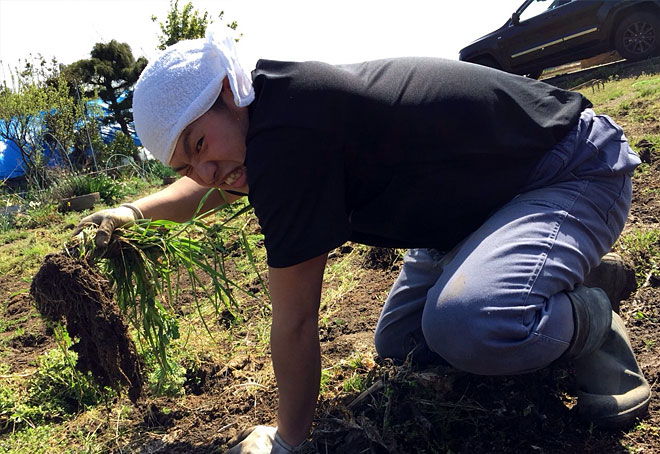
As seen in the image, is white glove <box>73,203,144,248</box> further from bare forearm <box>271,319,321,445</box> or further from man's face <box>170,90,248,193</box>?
bare forearm <box>271,319,321,445</box>

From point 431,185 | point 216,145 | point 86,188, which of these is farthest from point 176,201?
point 86,188

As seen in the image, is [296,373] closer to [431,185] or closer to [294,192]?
[294,192]

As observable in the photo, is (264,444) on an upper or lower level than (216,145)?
lower

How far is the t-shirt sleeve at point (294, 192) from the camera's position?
4.58 ft

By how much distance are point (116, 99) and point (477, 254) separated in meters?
15.2

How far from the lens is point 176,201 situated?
2148 millimetres

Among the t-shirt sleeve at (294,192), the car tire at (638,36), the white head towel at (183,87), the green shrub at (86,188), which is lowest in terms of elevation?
the green shrub at (86,188)

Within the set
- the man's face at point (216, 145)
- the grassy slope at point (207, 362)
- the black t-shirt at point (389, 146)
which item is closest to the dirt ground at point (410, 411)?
the grassy slope at point (207, 362)

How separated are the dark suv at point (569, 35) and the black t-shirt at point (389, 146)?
7346 millimetres

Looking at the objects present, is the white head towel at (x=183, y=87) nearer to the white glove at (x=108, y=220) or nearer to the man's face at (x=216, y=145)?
the man's face at (x=216, y=145)

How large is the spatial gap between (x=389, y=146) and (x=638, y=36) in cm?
791

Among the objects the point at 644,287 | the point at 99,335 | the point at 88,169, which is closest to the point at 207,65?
the point at 99,335

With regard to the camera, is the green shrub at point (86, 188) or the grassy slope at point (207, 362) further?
the green shrub at point (86, 188)

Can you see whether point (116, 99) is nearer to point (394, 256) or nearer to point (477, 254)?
point (394, 256)
